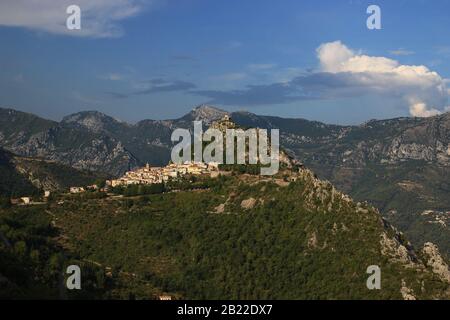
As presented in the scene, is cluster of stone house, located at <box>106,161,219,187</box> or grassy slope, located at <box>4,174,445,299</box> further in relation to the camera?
cluster of stone house, located at <box>106,161,219,187</box>

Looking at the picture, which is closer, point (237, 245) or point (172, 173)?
point (237, 245)

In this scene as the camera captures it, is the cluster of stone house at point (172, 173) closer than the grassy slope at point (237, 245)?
No

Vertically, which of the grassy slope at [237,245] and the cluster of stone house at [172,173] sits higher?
the cluster of stone house at [172,173]

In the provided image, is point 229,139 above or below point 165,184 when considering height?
above

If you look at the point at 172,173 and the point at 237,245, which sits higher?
the point at 172,173

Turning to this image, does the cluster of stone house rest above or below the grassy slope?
above

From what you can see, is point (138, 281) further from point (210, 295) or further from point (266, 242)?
point (266, 242)
